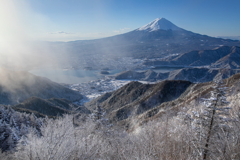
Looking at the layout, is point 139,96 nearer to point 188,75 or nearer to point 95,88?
point 95,88

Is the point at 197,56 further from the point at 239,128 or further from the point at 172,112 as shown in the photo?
the point at 239,128

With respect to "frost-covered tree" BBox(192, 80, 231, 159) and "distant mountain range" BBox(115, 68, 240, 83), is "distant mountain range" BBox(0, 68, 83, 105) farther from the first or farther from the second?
"frost-covered tree" BBox(192, 80, 231, 159)

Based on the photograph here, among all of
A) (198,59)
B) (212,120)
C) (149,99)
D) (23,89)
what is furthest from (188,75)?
(212,120)

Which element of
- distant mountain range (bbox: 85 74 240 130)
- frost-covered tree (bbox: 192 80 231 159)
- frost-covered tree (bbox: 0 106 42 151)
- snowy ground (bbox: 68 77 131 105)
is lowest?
snowy ground (bbox: 68 77 131 105)

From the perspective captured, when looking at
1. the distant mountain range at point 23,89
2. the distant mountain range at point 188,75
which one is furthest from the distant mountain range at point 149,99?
the distant mountain range at point 188,75

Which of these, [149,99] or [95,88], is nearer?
[149,99]

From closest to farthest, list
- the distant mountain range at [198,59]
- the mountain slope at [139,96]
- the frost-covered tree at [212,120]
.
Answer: the frost-covered tree at [212,120], the mountain slope at [139,96], the distant mountain range at [198,59]

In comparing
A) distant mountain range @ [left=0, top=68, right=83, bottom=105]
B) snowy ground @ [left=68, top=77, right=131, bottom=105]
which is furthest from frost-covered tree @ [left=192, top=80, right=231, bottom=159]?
snowy ground @ [left=68, top=77, right=131, bottom=105]

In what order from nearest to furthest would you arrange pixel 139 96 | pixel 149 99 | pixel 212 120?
pixel 212 120, pixel 149 99, pixel 139 96

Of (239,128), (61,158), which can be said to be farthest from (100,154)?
(239,128)

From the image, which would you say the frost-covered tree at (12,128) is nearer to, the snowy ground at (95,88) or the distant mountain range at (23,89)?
the distant mountain range at (23,89)

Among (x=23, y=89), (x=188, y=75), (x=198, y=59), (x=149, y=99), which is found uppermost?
(x=198, y=59)
